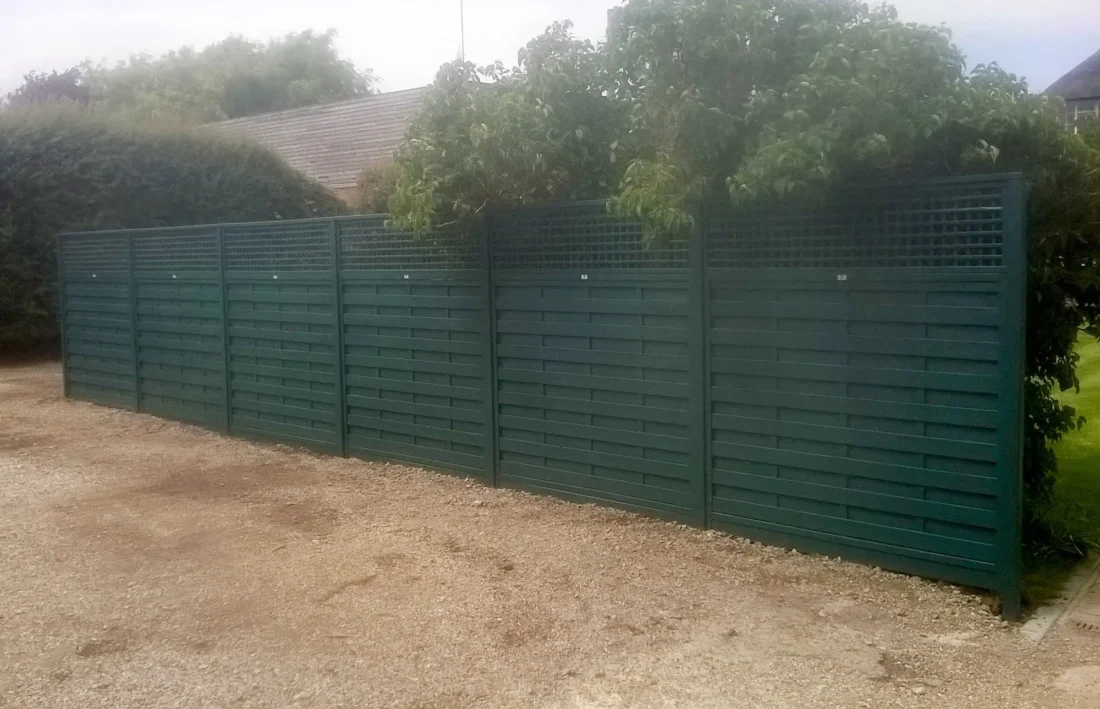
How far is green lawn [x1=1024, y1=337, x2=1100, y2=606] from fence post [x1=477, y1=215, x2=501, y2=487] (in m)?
3.62

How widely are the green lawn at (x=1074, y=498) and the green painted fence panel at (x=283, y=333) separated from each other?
5.56 m

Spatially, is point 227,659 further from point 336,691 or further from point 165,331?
point 165,331

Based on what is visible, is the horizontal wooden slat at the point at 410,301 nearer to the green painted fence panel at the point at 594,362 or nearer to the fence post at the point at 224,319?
the green painted fence panel at the point at 594,362

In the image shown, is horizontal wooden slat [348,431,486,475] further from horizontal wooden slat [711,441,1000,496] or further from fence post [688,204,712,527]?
horizontal wooden slat [711,441,1000,496]

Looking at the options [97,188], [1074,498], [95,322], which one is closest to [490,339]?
[1074,498]

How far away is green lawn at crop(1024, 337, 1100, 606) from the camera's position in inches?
226

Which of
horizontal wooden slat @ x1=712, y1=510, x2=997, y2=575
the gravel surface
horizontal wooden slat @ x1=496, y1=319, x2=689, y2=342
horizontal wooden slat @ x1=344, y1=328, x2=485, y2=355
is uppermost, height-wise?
horizontal wooden slat @ x1=496, y1=319, x2=689, y2=342

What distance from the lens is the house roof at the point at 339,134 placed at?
2348 cm

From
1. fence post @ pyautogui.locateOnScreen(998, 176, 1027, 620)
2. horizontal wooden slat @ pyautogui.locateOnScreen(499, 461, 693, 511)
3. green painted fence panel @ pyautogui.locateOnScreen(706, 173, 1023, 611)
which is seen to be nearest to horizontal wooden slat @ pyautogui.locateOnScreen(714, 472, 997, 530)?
green painted fence panel @ pyautogui.locateOnScreen(706, 173, 1023, 611)

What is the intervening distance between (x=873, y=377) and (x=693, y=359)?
119 centimetres

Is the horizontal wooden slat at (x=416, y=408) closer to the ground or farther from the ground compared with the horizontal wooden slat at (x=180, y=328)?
closer to the ground

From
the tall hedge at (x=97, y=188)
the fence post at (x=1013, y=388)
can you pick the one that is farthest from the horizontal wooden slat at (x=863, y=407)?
the tall hedge at (x=97, y=188)

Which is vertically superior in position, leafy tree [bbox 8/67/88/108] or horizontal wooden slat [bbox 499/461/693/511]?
leafy tree [bbox 8/67/88/108]

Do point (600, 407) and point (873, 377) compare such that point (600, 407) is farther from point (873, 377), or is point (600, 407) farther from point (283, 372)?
point (283, 372)
